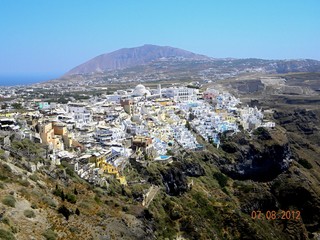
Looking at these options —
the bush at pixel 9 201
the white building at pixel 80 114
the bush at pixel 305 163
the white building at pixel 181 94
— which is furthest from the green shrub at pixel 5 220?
the white building at pixel 181 94

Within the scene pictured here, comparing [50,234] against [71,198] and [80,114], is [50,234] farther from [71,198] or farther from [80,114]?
[80,114]

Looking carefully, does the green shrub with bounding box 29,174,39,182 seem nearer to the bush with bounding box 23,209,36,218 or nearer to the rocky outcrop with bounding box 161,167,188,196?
the bush with bounding box 23,209,36,218

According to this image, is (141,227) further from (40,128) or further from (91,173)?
(40,128)

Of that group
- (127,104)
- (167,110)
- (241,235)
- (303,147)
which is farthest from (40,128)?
(303,147)

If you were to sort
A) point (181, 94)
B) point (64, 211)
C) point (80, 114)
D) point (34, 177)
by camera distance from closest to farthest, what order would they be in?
point (64, 211) < point (34, 177) < point (80, 114) < point (181, 94)

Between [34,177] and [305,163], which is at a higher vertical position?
[34,177]

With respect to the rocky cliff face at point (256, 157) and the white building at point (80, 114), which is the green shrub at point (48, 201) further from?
the rocky cliff face at point (256, 157)
